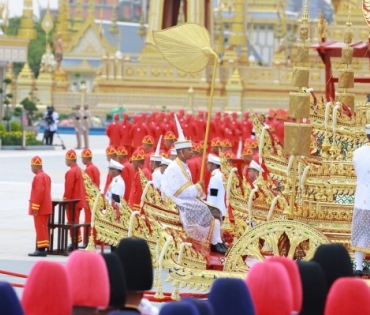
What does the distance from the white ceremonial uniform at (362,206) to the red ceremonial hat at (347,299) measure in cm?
495

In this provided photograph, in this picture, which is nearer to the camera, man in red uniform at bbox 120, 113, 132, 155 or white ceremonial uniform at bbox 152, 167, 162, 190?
white ceremonial uniform at bbox 152, 167, 162, 190

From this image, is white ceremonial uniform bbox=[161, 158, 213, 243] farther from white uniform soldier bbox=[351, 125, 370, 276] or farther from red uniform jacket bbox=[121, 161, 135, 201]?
red uniform jacket bbox=[121, 161, 135, 201]

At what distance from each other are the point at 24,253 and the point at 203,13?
89.8 ft

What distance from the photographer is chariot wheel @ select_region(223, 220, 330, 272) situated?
38.7 ft

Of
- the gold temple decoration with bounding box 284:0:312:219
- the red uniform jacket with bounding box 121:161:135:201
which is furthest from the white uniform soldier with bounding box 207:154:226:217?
the gold temple decoration with bounding box 284:0:312:219

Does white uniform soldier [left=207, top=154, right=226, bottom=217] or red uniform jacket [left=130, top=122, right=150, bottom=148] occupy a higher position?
white uniform soldier [left=207, top=154, right=226, bottom=217]

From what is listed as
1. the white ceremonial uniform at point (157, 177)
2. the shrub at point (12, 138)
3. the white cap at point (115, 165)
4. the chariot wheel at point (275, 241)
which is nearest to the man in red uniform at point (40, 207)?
the white cap at point (115, 165)

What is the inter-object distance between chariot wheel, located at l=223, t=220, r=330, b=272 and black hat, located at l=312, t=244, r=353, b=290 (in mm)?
2737

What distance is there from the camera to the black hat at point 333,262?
341 inches

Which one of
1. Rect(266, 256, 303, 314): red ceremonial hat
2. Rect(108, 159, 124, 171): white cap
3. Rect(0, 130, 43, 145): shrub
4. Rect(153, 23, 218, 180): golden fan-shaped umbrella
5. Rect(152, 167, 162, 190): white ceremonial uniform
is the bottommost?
Rect(0, 130, 43, 145): shrub

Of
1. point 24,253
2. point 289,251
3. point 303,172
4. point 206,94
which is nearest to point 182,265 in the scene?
point 289,251

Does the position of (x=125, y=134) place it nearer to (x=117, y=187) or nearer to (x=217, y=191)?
(x=117, y=187)

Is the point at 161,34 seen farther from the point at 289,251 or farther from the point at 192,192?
the point at 289,251

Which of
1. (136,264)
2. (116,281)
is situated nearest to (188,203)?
(136,264)
